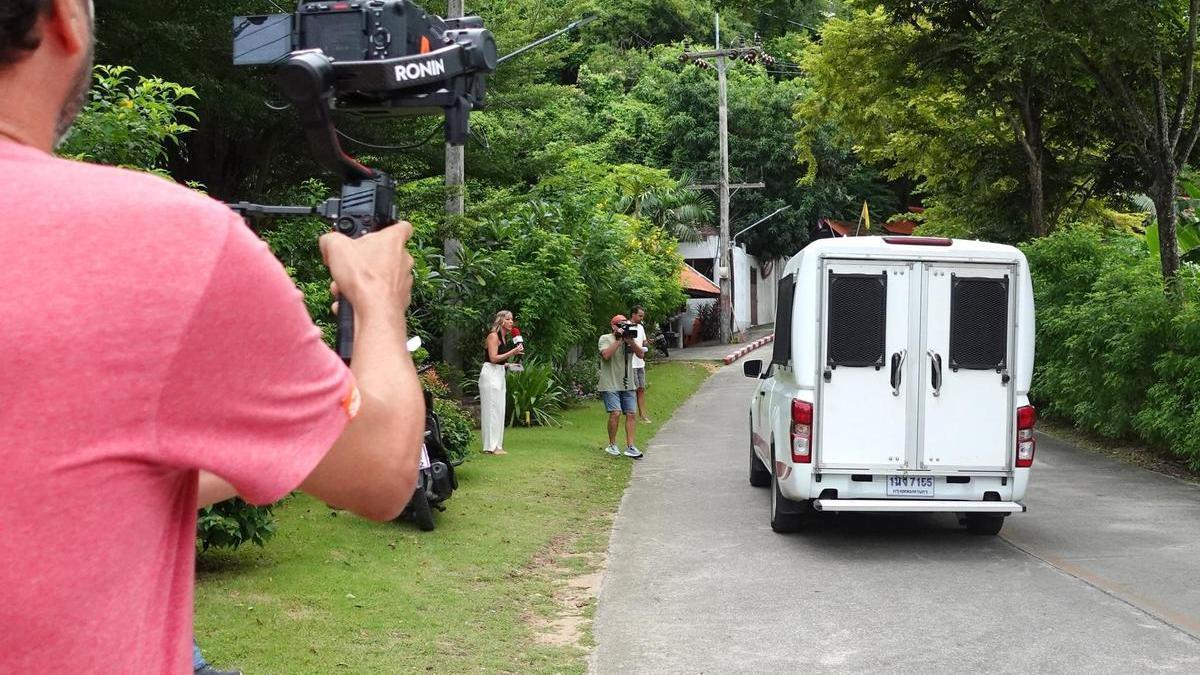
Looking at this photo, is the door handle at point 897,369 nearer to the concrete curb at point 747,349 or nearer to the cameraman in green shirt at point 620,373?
the cameraman in green shirt at point 620,373

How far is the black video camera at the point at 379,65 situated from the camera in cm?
198

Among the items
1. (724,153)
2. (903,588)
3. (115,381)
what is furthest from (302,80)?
(724,153)

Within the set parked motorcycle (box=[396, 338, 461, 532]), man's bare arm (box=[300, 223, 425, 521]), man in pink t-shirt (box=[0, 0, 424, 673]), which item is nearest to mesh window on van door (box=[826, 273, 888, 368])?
parked motorcycle (box=[396, 338, 461, 532])

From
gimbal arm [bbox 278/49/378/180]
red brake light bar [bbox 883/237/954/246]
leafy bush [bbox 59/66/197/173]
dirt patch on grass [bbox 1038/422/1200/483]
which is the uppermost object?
leafy bush [bbox 59/66/197/173]

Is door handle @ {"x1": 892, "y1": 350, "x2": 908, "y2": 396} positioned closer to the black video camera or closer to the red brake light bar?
the red brake light bar

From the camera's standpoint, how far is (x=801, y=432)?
10.2 m

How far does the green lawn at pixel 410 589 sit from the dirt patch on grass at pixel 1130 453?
7246 millimetres

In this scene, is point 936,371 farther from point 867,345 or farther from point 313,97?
point 313,97

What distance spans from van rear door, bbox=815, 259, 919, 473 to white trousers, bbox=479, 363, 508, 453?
17.9 ft

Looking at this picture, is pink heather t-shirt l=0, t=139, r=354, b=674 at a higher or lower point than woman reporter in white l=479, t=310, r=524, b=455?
higher

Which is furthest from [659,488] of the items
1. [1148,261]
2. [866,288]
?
[1148,261]

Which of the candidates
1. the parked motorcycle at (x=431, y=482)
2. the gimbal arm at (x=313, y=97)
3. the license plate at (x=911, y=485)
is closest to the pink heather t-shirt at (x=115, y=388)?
the gimbal arm at (x=313, y=97)

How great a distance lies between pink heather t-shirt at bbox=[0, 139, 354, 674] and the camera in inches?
48.1

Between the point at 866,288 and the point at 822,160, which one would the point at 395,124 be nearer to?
the point at 866,288
